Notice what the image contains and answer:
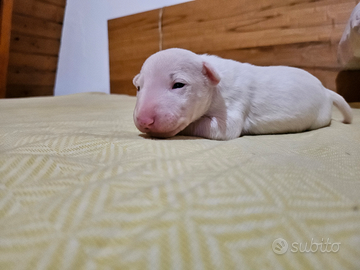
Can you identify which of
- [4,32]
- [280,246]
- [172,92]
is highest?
[4,32]

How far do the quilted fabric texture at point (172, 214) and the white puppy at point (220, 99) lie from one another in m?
0.26

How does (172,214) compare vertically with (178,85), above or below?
below

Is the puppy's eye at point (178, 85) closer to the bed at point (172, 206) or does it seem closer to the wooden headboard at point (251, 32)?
the bed at point (172, 206)

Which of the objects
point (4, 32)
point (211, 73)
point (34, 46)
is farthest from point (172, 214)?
point (34, 46)

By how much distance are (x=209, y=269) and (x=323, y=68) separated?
194 cm

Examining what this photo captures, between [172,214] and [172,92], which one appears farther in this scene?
[172,92]

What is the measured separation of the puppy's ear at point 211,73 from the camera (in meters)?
0.77

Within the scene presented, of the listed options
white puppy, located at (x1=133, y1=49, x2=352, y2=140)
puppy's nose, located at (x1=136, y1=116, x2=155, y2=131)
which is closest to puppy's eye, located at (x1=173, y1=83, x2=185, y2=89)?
white puppy, located at (x1=133, y1=49, x2=352, y2=140)

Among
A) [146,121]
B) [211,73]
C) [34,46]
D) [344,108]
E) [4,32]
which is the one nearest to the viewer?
[146,121]

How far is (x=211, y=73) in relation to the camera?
2.54 feet

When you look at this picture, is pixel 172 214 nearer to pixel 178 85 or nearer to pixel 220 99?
pixel 178 85

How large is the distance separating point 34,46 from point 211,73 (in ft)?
10.3

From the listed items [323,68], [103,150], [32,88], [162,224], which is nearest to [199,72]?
[103,150]

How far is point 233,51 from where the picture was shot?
2.17 m
